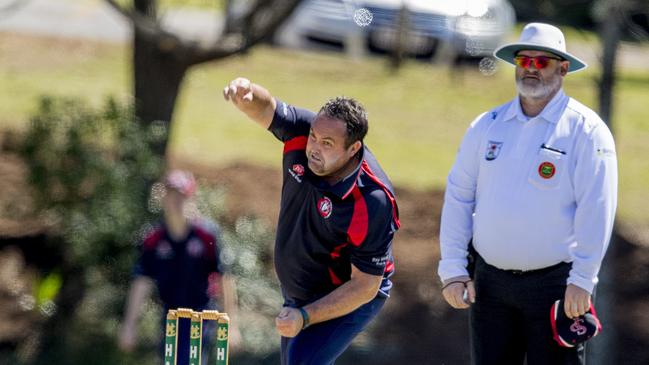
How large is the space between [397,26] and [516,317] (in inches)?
457

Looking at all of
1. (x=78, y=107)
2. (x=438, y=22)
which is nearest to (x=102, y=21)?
(x=438, y=22)

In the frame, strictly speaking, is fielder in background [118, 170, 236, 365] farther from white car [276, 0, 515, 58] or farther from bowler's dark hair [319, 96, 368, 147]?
white car [276, 0, 515, 58]

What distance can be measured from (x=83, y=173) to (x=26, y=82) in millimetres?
5974

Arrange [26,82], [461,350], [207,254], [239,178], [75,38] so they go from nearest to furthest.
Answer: [207,254] → [461,350] → [239,178] → [26,82] → [75,38]

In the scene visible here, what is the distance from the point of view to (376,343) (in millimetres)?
8594

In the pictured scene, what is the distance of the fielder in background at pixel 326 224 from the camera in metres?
4.62

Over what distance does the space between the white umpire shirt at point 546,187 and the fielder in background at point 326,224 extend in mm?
431

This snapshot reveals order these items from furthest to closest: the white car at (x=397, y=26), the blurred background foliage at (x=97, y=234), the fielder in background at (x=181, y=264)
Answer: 1. the white car at (x=397, y=26)
2. the blurred background foliage at (x=97, y=234)
3. the fielder in background at (x=181, y=264)

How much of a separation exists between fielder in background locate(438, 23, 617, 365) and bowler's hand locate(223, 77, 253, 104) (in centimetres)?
98

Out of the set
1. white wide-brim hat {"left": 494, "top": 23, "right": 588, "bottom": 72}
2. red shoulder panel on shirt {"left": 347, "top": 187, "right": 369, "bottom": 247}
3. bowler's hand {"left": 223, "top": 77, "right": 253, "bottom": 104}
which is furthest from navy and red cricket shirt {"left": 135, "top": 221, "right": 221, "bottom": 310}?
white wide-brim hat {"left": 494, "top": 23, "right": 588, "bottom": 72}

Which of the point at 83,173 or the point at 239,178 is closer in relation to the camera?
the point at 83,173

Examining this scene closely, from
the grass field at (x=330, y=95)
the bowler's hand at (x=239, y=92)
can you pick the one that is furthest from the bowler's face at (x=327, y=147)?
the grass field at (x=330, y=95)

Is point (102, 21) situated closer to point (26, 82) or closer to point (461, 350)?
point (26, 82)

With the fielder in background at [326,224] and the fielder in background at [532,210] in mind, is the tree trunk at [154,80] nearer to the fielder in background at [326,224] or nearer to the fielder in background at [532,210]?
the fielder in background at [326,224]
